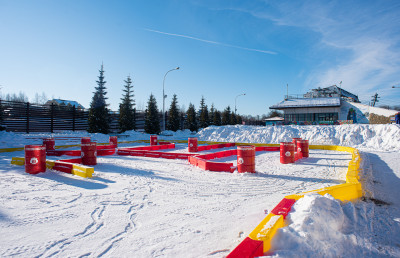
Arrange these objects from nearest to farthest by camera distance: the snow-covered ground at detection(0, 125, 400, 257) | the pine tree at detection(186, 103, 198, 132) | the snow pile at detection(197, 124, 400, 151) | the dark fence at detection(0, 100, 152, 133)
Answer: the snow-covered ground at detection(0, 125, 400, 257)
the snow pile at detection(197, 124, 400, 151)
the dark fence at detection(0, 100, 152, 133)
the pine tree at detection(186, 103, 198, 132)

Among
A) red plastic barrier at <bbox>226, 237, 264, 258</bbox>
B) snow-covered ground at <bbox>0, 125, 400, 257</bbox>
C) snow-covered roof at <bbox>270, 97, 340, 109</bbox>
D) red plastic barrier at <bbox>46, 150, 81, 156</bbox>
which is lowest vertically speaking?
snow-covered ground at <bbox>0, 125, 400, 257</bbox>

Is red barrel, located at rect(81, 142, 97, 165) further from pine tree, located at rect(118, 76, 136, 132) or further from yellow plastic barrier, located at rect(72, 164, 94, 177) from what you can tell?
pine tree, located at rect(118, 76, 136, 132)

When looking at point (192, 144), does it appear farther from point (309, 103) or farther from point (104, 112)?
point (309, 103)

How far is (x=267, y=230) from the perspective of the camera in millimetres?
2875

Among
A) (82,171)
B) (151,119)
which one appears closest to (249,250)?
(82,171)

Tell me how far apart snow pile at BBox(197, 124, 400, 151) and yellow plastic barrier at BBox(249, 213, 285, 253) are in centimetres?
1870

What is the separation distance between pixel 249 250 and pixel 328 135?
2244cm

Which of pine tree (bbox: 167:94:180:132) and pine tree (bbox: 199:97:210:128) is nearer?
pine tree (bbox: 167:94:180:132)

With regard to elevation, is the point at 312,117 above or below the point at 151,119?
above

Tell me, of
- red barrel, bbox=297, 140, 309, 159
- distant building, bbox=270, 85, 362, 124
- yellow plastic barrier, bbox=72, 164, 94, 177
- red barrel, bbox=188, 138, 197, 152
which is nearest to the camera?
yellow plastic barrier, bbox=72, 164, 94, 177

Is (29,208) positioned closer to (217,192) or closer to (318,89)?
(217,192)

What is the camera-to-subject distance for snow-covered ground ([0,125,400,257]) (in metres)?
2.95

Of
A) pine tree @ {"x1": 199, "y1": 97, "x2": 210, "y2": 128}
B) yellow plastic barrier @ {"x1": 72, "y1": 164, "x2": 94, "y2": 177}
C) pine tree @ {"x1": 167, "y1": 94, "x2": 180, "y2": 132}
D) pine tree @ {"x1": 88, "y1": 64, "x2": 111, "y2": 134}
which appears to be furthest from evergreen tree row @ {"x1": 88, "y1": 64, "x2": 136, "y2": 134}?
yellow plastic barrier @ {"x1": 72, "y1": 164, "x2": 94, "y2": 177}

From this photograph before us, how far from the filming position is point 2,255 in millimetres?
2799
